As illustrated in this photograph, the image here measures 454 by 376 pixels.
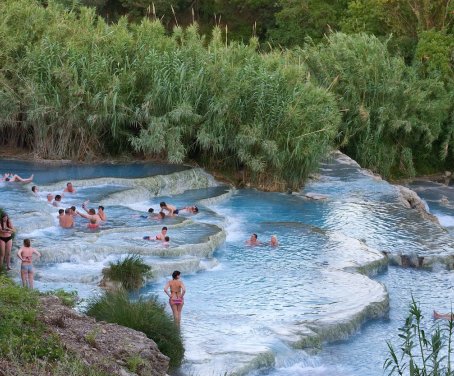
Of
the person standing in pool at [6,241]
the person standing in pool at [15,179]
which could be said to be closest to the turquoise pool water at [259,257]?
the person standing in pool at [15,179]

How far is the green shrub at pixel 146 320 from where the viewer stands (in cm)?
1426

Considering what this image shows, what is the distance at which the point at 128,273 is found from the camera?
18172 millimetres

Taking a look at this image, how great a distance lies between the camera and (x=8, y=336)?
11.2 m

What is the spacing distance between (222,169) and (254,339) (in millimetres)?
12601

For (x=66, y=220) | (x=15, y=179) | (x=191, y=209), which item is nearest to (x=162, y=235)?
(x=66, y=220)

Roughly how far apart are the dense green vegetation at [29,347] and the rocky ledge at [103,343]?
0.63ft

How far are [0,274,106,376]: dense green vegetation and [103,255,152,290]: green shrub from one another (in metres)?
5.65

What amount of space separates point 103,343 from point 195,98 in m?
16.1

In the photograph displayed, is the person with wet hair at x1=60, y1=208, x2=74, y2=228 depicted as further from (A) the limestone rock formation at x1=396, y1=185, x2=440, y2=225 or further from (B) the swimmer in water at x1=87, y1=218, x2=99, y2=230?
(A) the limestone rock formation at x1=396, y1=185, x2=440, y2=225

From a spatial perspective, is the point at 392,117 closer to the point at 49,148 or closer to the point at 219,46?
the point at 219,46

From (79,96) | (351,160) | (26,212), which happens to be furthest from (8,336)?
(351,160)

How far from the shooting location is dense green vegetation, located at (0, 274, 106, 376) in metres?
10.7

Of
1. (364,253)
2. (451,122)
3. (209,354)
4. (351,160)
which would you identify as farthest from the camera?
(451,122)

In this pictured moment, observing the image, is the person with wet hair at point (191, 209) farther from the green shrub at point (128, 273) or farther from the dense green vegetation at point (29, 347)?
the dense green vegetation at point (29, 347)
